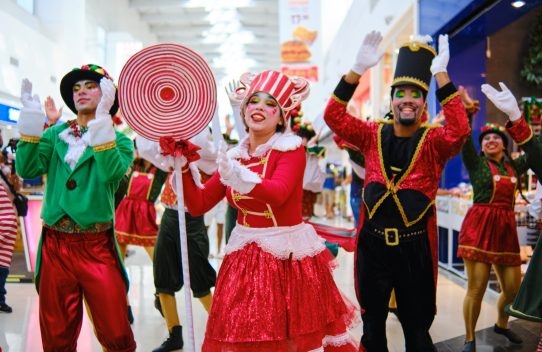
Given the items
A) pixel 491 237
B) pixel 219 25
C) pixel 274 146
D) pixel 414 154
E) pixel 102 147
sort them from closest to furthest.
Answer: pixel 274 146
pixel 102 147
pixel 414 154
pixel 491 237
pixel 219 25

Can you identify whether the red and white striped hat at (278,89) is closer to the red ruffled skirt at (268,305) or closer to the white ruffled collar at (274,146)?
the white ruffled collar at (274,146)

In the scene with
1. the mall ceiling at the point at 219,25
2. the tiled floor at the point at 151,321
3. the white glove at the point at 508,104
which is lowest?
the tiled floor at the point at 151,321

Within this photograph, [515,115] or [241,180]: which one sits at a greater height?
[515,115]

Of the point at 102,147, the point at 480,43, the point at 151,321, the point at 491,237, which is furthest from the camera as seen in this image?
the point at 480,43

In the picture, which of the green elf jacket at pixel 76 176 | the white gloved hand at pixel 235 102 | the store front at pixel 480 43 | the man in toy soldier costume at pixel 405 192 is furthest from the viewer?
the store front at pixel 480 43

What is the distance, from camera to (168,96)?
2.19 metres

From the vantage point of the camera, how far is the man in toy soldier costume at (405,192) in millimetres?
2645

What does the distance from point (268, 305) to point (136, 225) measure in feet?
8.81

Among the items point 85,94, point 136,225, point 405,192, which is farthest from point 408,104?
point 136,225

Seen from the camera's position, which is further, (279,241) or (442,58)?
(442,58)

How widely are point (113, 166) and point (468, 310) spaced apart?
8.53 ft

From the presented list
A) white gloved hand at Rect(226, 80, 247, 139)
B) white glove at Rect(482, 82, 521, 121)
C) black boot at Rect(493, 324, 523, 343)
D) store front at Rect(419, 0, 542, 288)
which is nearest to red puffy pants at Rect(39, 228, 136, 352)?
white gloved hand at Rect(226, 80, 247, 139)

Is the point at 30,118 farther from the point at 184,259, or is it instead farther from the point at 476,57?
the point at 476,57

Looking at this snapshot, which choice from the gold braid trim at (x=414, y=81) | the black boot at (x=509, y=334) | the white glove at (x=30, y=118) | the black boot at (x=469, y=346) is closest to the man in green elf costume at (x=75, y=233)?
the white glove at (x=30, y=118)
